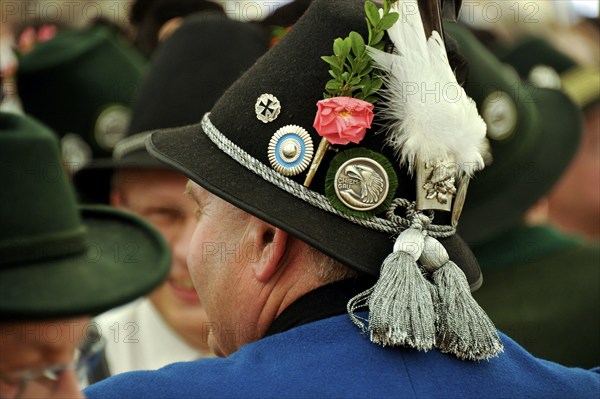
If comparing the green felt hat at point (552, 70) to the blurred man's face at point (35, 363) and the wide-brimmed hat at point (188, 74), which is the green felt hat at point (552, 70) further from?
the blurred man's face at point (35, 363)

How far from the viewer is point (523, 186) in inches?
171

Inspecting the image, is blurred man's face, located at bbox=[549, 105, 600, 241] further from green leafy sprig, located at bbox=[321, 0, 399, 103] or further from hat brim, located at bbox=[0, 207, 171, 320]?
green leafy sprig, located at bbox=[321, 0, 399, 103]

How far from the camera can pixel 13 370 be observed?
2.06 m

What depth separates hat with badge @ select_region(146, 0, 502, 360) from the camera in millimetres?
2303

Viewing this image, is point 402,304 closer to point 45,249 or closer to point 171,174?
point 45,249

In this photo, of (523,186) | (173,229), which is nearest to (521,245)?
(523,186)

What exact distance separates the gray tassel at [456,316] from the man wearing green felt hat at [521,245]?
1.65 meters

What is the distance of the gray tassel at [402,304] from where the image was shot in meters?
2.21

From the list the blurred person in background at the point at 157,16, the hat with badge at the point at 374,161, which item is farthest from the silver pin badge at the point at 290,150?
the blurred person in background at the point at 157,16

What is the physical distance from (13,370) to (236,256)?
25.0 inches

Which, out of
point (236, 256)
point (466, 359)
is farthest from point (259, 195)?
point (466, 359)

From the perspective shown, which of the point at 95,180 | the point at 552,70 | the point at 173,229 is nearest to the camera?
the point at 173,229

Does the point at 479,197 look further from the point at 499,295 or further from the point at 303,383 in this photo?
the point at 303,383

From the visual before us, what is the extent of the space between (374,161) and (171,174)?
232 centimetres
